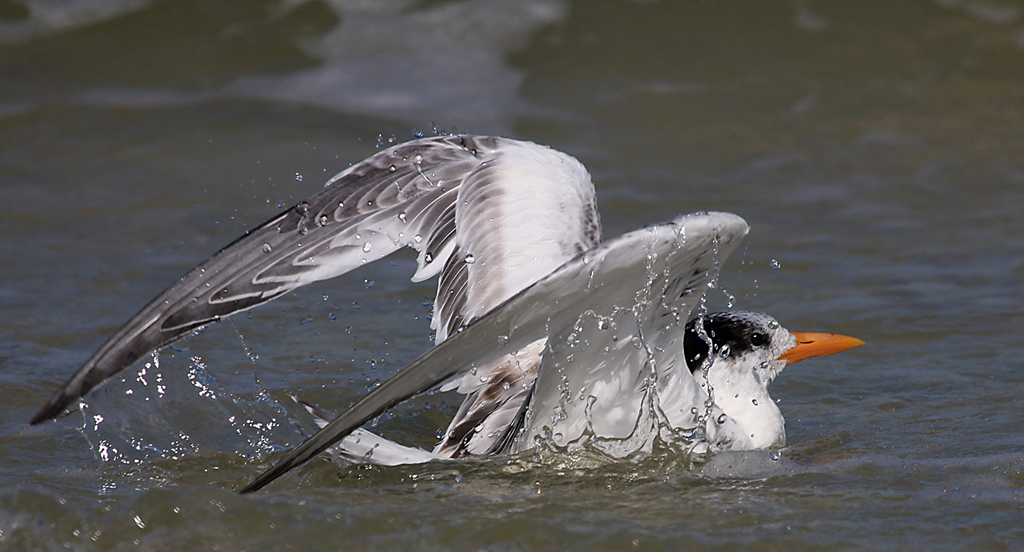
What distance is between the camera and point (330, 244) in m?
4.48

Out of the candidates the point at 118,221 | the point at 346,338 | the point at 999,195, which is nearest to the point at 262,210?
the point at 118,221

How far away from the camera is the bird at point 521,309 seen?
3244 mm

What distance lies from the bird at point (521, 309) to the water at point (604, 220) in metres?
0.21

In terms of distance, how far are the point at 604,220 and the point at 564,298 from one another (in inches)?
187

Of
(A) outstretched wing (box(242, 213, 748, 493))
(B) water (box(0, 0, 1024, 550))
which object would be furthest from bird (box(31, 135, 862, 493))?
(B) water (box(0, 0, 1024, 550))

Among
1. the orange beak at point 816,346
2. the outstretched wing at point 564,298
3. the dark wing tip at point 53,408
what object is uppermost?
the outstretched wing at point 564,298

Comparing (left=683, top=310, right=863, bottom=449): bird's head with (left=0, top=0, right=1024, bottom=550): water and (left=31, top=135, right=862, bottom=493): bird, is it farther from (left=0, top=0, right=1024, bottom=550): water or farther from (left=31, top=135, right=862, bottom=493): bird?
(left=0, top=0, right=1024, bottom=550): water

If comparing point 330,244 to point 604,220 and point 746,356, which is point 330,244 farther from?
point 604,220

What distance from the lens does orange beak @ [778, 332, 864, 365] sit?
4922mm

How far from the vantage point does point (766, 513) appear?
369cm

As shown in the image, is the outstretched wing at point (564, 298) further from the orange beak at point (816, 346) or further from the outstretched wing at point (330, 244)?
the orange beak at point (816, 346)

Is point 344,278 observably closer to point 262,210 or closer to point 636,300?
point 262,210

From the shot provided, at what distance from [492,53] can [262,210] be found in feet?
14.0

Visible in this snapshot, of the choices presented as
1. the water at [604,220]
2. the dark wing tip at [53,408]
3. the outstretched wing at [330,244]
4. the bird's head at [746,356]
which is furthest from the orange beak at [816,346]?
the dark wing tip at [53,408]
